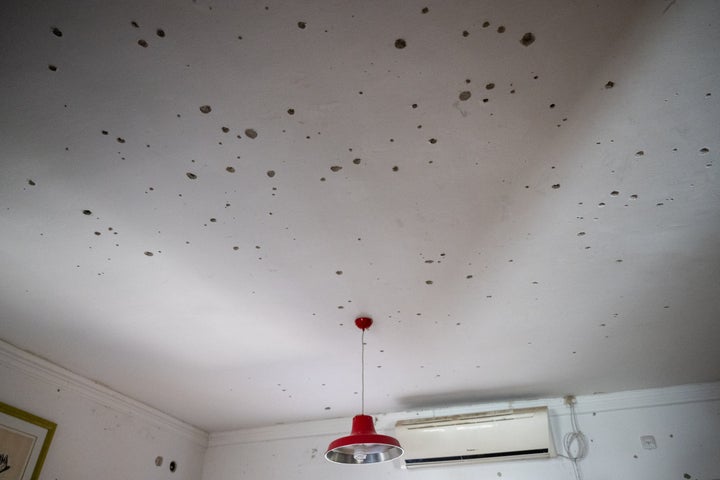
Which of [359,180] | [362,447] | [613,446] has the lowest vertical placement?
[362,447]

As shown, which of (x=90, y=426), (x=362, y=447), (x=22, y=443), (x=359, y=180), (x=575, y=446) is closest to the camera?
(x=359, y=180)

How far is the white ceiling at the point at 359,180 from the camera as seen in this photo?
1.14m

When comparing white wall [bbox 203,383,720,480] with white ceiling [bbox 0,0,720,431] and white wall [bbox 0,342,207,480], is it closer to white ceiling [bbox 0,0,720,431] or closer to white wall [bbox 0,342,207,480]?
white ceiling [bbox 0,0,720,431]

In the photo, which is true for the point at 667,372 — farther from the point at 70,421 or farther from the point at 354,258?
the point at 70,421

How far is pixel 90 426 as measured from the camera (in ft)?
9.30

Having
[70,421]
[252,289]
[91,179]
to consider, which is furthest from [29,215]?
[70,421]

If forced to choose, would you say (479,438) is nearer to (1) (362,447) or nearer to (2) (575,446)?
(2) (575,446)

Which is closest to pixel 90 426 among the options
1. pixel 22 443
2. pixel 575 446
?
pixel 22 443

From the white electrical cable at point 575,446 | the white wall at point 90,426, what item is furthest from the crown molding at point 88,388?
the white electrical cable at point 575,446

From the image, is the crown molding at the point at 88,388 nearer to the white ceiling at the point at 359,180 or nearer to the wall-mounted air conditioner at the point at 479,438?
the white ceiling at the point at 359,180

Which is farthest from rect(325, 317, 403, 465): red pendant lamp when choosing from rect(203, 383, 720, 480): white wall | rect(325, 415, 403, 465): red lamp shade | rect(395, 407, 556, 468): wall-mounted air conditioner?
rect(203, 383, 720, 480): white wall

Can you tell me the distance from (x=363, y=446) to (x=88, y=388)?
1805 mm

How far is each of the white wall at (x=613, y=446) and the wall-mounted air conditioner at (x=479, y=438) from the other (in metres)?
0.10

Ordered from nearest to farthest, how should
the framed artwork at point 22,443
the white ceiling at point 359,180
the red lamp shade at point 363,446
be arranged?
the white ceiling at point 359,180
the red lamp shade at point 363,446
the framed artwork at point 22,443
